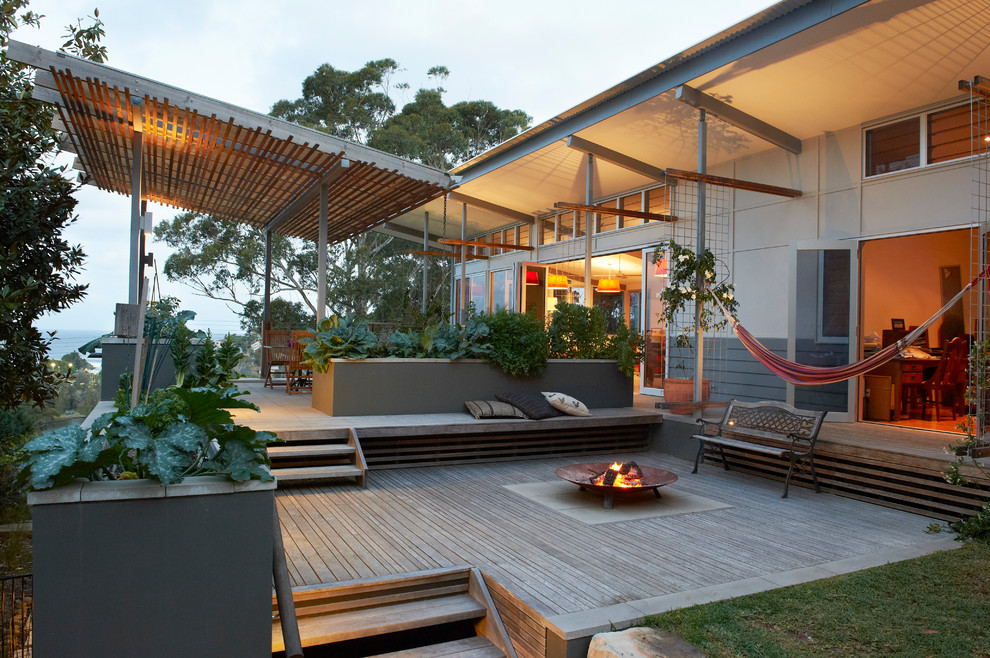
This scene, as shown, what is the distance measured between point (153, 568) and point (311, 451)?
364 centimetres

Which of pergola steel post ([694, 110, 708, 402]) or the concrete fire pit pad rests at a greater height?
pergola steel post ([694, 110, 708, 402])

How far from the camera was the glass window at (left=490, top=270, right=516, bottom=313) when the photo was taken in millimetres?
13761

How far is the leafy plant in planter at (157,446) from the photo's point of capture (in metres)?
2.00

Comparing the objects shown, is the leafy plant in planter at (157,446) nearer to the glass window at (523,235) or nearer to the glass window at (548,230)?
the glass window at (548,230)

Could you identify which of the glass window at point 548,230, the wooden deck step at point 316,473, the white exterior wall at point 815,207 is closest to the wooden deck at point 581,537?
the wooden deck step at point 316,473

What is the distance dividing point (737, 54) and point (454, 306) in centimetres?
1105

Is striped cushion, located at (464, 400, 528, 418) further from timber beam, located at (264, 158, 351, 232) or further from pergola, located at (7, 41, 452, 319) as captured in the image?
timber beam, located at (264, 158, 351, 232)

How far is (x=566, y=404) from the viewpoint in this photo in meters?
7.34

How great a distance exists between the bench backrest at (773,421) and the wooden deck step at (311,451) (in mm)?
3666

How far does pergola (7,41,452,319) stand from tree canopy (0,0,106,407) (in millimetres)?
483

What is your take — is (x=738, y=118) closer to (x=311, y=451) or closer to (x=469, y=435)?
(x=469, y=435)

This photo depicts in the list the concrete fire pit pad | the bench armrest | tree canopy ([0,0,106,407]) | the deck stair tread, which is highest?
tree canopy ([0,0,106,407])

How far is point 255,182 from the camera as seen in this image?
9680mm

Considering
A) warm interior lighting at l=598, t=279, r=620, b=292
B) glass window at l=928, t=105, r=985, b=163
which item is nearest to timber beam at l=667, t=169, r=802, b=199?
glass window at l=928, t=105, r=985, b=163
